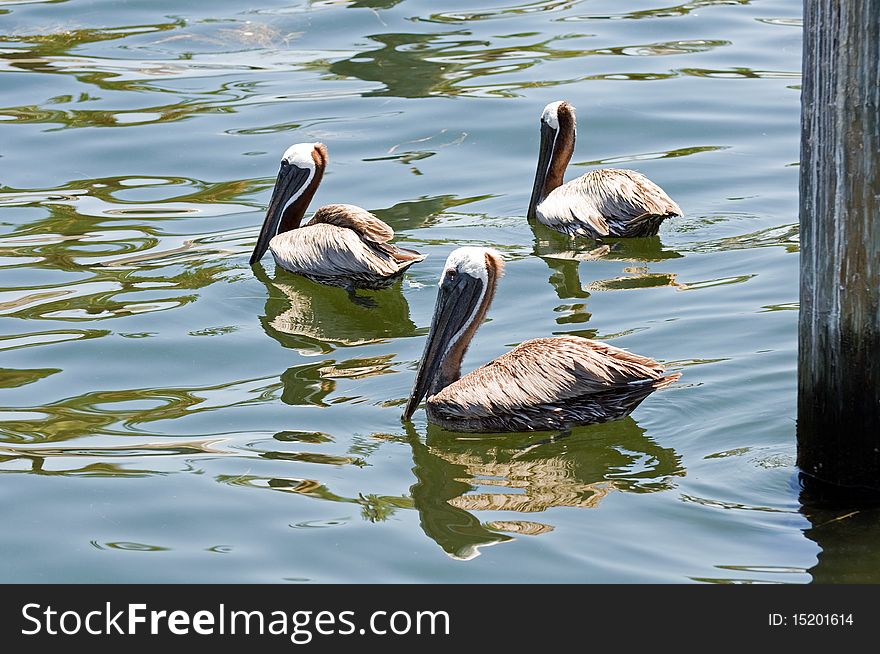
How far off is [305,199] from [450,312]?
273cm

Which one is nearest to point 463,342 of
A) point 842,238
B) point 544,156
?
point 842,238

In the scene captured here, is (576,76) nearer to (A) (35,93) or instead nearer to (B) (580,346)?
(A) (35,93)

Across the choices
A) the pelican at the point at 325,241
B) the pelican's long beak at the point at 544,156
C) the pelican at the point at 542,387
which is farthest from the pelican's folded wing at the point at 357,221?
the pelican at the point at 542,387

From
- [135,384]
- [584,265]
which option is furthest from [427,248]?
[135,384]

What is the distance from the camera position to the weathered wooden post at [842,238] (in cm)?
439

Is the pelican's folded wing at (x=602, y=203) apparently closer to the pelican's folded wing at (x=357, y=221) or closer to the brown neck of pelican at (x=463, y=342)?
the pelican's folded wing at (x=357, y=221)

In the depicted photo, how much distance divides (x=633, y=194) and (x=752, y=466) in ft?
10.8

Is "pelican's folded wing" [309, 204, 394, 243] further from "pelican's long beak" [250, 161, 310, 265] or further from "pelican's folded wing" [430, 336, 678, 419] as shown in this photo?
"pelican's folded wing" [430, 336, 678, 419]

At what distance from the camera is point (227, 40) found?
13.2m

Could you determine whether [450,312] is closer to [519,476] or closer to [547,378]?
[547,378]

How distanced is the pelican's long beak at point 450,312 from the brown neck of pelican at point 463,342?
0.02 m

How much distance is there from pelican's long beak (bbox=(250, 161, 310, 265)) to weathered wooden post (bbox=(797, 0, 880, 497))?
4338mm

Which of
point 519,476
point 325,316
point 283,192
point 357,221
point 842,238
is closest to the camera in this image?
point 842,238

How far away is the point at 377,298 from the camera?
7812 millimetres
